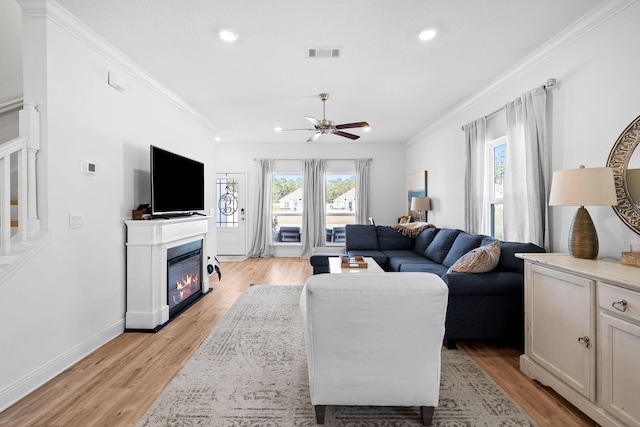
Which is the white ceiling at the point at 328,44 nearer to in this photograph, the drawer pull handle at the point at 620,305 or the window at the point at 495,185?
the window at the point at 495,185

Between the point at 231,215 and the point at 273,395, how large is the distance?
5536 millimetres

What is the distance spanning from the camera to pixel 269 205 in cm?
689

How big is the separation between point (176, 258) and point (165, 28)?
91.5 inches

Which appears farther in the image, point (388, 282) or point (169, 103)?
point (169, 103)

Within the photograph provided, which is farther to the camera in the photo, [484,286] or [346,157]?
[346,157]

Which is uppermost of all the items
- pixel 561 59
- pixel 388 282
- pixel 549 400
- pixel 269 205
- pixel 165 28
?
pixel 165 28

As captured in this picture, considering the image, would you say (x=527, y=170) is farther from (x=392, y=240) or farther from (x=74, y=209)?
(x=74, y=209)

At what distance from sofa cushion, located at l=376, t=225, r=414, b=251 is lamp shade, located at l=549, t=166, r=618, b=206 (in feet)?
10.3

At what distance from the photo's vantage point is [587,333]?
167 cm

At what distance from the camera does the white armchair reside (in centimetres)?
144

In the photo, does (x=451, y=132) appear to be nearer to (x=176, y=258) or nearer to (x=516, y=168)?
(x=516, y=168)

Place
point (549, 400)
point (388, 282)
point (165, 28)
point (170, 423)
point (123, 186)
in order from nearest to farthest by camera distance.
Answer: point (388, 282) → point (170, 423) → point (549, 400) → point (165, 28) → point (123, 186)

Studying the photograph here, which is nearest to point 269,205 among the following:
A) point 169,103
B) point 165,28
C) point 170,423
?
point 169,103

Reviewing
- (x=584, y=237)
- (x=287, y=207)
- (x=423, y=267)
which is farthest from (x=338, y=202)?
(x=584, y=237)
